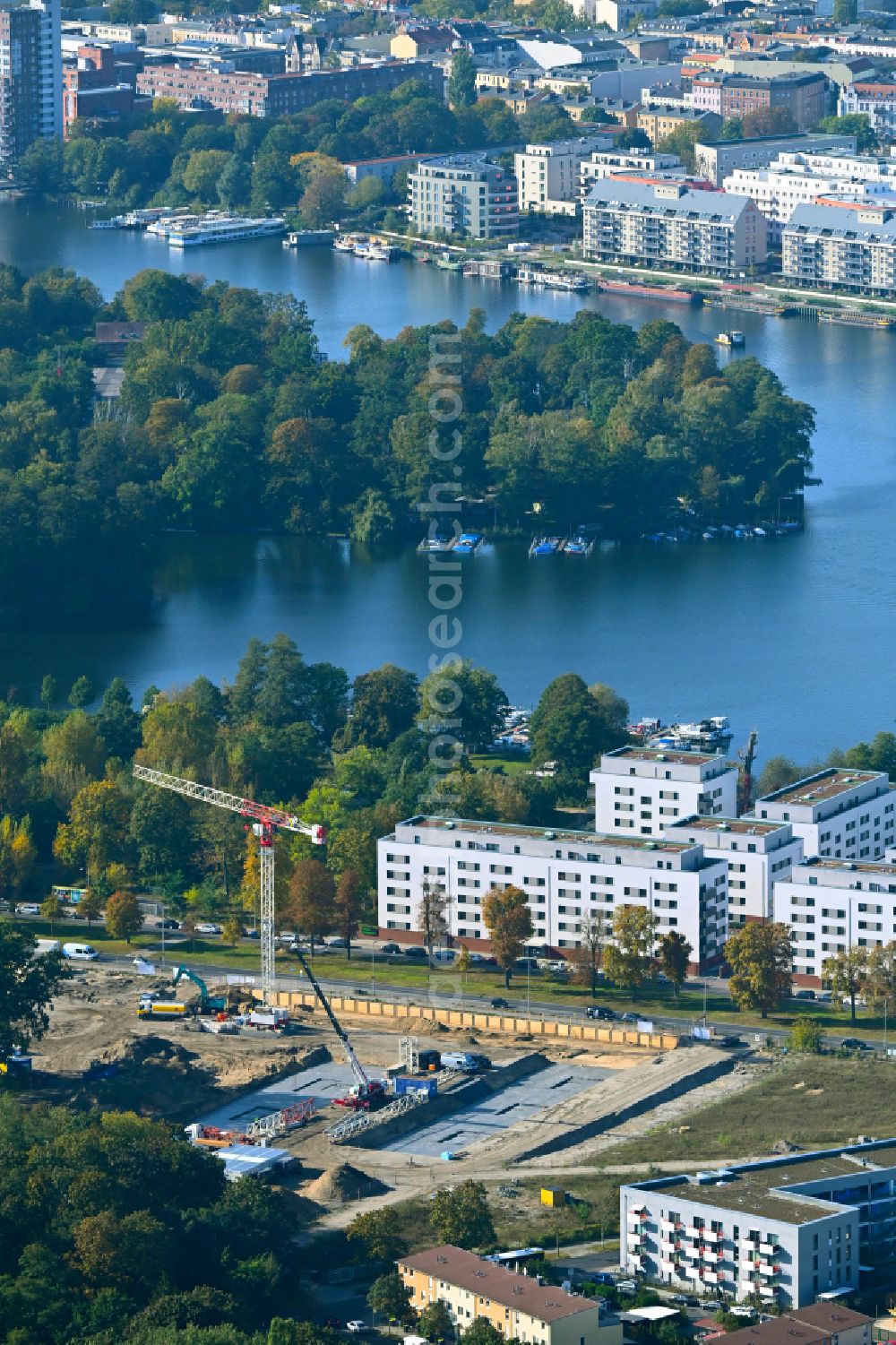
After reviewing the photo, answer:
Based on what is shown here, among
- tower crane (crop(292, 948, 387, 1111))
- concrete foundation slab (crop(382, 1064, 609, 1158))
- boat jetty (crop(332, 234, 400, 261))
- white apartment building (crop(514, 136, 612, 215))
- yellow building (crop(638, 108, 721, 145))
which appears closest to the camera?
concrete foundation slab (crop(382, 1064, 609, 1158))

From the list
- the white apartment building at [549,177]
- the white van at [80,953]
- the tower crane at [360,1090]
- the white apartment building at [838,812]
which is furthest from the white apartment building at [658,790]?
the white apartment building at [549,177]

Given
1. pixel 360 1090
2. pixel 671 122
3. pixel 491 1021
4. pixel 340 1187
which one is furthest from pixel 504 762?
pixel 671 122

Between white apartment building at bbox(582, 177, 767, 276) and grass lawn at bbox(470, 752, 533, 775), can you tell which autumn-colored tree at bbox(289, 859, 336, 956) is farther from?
white apartment building at bbox(582, 177, 767, 276)

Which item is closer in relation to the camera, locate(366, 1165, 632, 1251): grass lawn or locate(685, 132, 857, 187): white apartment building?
locate(366, 1165, 632, 1251): grass lawn

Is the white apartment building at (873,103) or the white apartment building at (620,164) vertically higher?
the white apartment building at (873,103)

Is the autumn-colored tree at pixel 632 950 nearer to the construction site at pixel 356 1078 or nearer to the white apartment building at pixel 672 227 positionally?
the construction site at pixel 356 1078

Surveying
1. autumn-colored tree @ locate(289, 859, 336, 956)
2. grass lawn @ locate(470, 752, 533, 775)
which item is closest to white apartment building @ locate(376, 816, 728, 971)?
autumn-colored tree @ locate(289, 859, 336, 956)

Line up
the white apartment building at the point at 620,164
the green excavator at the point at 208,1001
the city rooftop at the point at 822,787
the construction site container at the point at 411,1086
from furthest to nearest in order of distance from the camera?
the white apartment building at the point at 620,164 → the city rooftop at the point at 822,787 → the green excavator at the point at 208,1001 → the construction site container at the point at 411,1086
